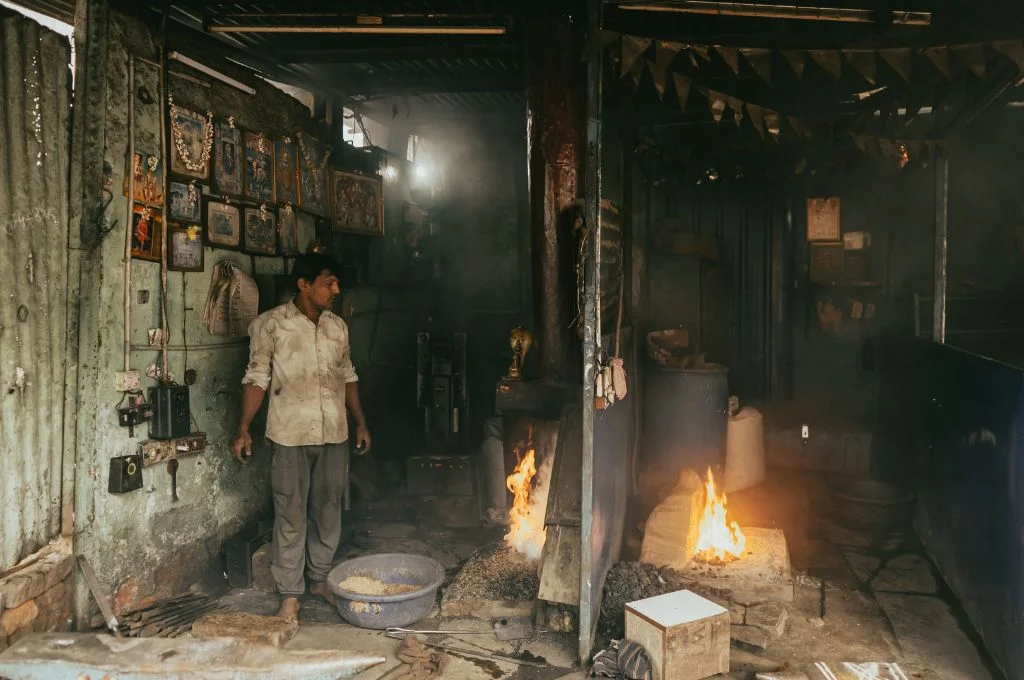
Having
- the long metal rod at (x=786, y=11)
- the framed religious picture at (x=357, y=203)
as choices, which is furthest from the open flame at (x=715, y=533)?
the framed religious picture at (x=357, y=203)

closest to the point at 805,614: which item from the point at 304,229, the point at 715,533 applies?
the point at 715,533

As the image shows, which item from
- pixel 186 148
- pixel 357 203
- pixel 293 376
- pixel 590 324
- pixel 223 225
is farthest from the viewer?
pixel 357 203

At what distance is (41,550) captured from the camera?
4.90m

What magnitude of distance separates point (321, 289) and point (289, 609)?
2468mm

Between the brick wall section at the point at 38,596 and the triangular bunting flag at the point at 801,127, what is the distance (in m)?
6.43

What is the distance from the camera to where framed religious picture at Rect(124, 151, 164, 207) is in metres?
5.27

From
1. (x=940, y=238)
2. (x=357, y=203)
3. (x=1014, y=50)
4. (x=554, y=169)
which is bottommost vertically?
(x=940, y=238)

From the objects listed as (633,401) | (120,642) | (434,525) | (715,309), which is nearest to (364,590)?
(120,642)

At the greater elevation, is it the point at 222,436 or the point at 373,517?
the point at 222,436

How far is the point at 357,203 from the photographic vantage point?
26.8 ft

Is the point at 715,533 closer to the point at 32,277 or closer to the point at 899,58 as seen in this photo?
the point at 899,58

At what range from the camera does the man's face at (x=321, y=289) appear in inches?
231

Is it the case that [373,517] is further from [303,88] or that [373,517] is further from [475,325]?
[303,88]

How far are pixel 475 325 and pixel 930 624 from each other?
21.1 ft
